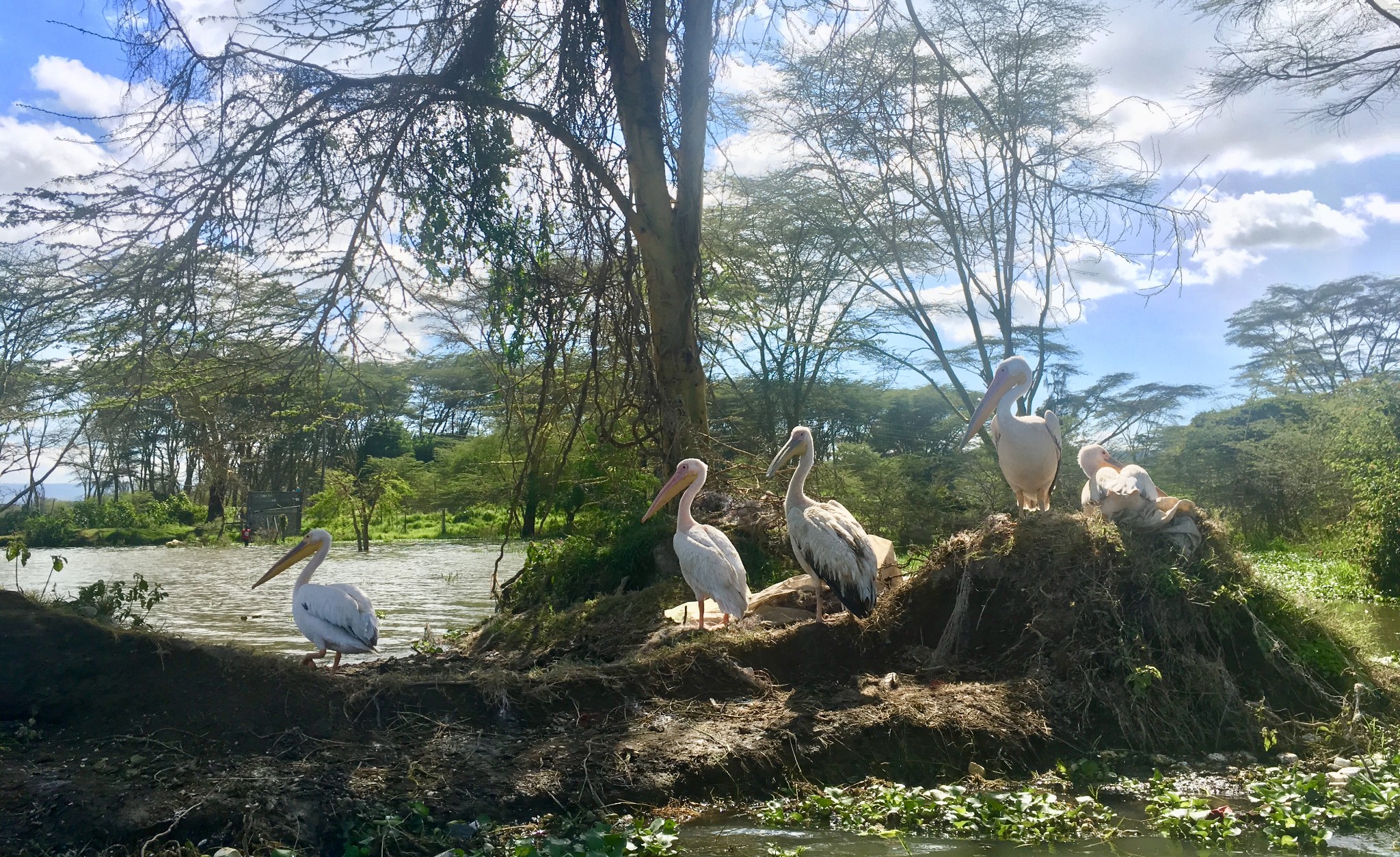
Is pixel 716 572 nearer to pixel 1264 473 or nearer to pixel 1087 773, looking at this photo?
pixel 1087 773

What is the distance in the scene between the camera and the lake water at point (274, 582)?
34.6 feet

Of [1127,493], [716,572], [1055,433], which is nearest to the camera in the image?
[1127,493]

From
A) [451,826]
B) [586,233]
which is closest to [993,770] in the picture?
[451,826]

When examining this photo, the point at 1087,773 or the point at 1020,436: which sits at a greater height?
the point at 1020,436

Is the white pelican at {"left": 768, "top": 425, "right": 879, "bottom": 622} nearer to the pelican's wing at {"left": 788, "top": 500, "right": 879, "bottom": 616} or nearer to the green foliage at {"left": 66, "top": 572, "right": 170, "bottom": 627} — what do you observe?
the pelican's wing at {"left": 788, "top": 500, "right": 879, "bottom": 616}

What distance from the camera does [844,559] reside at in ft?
21.4

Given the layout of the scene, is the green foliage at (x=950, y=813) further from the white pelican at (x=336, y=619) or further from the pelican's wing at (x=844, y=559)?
the white pelican at (x=336, y=619)

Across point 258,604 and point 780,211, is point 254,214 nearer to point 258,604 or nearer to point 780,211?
point 258,604

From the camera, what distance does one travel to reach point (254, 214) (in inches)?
267

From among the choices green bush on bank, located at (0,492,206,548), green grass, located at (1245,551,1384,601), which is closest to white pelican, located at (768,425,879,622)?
green grass, located at (1245,551,1384,601)

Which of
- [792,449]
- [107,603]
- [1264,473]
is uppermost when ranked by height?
[792,449]

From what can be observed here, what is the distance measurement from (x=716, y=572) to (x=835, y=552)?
1.05 metres

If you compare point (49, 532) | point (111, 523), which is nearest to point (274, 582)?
point (49, 532)

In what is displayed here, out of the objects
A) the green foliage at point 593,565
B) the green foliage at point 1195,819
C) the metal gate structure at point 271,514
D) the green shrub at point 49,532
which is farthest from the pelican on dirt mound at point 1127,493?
the green shrub at point 49,532
